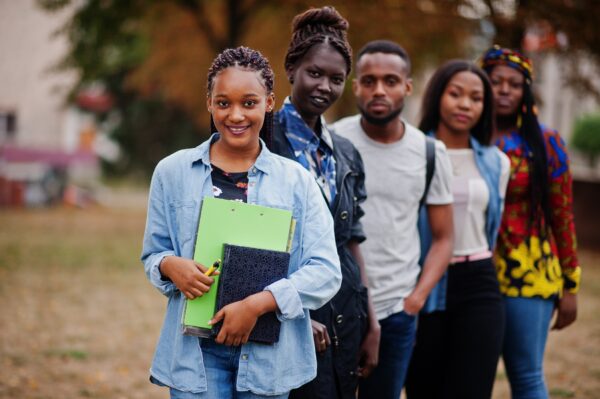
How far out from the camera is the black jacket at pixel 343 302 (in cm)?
312

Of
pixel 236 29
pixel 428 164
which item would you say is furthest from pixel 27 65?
pixel 428 164

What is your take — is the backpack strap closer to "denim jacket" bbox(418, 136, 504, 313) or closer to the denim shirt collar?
"denim jacket" bbox(418, 136, 504, 313)

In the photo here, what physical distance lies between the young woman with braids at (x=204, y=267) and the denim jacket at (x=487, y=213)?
53.2 inches

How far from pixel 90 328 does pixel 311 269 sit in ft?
19.6

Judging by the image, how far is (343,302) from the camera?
320 cm

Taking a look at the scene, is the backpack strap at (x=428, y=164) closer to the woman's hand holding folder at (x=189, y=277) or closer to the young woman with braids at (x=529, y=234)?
the young woman with braids at (x=529, y=234)

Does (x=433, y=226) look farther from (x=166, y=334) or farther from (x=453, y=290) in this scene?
(x=166, y=334)

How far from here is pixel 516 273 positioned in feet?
13.9

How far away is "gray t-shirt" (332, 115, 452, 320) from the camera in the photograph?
3672 millimetres

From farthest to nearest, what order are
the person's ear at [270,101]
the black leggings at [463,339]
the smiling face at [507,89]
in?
the smiling face at [507,89]
the black leggings at [463,339]
the person's ear at [270,101]

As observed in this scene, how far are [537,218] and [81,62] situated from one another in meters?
15.4

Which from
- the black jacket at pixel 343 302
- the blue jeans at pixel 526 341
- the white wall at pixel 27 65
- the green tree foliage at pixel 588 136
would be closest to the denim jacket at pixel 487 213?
the blue jeans at pixel 526 341

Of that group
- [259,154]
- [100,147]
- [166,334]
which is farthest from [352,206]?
[100,147]

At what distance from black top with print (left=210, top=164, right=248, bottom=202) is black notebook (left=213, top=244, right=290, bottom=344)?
0.73 feet
